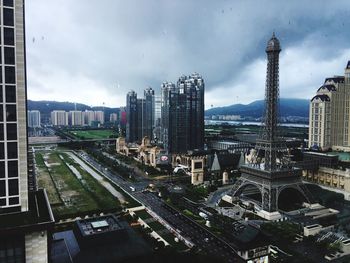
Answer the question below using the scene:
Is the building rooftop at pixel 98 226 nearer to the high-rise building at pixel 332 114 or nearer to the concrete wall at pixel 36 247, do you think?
the concrete wall at pixel 36 247

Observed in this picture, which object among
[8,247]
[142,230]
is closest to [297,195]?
[142,230]

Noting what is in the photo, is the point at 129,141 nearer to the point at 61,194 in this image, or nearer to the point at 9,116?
the point at 61,194

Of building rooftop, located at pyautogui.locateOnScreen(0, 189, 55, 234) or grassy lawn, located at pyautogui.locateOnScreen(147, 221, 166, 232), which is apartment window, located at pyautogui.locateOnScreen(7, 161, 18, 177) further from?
grassy lawn, located at pyautogui.locateOnScreen(147, 221, 166, 232)

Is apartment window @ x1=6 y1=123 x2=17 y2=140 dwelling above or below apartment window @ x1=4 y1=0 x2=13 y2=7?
below

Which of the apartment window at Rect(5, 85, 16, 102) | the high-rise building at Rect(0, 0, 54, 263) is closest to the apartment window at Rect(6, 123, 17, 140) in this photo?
the high-rise building at Rect(0, 0, 54, 263)

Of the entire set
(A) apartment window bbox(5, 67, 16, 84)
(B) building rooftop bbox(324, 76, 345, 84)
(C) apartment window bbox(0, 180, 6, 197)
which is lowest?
(C) apartment window bbox(0, 180, 6, 197)

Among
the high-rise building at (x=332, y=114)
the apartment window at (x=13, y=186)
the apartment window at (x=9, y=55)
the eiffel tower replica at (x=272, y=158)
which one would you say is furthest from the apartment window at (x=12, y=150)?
the high-rise building at (x=332, y=114)
